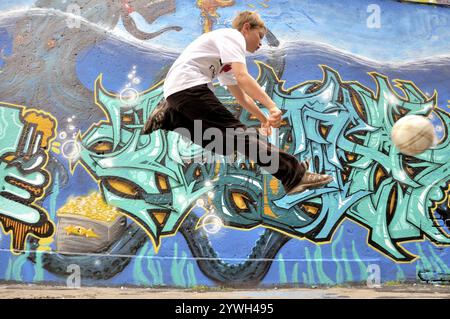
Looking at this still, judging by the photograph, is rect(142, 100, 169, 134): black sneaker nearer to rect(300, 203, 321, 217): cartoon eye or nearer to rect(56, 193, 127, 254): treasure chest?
rect(56, 193, 127, 254): treasure chest

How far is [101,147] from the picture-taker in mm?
8617

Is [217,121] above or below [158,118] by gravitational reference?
below

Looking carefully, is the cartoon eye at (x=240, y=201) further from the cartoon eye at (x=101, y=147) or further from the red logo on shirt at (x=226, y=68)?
the red logo on shirt at (x=226, y=68)

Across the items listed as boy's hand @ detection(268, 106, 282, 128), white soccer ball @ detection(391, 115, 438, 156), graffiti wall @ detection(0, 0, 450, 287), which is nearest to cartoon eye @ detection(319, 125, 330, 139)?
graffiti wall @ detection(0, 0, 450, 287)

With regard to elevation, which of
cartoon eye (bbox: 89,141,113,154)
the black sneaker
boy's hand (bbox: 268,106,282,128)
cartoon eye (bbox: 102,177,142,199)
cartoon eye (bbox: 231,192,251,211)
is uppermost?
cartoon eye (bbox: 89,141,113,154)

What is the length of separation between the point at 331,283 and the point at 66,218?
4344mm

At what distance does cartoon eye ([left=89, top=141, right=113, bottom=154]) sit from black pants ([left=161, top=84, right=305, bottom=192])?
3827 millimetres

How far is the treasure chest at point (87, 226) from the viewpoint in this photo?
8.38 m

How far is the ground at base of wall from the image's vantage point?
744 cm

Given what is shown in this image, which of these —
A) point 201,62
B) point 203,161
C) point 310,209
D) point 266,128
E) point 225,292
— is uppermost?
point 203,161

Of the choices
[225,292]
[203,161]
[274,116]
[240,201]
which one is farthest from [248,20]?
[225,292]

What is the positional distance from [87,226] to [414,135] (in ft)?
17.3

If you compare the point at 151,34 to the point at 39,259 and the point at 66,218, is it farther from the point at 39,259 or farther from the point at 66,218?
the point at 39,259

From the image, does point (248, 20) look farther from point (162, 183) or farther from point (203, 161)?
point (162, 183)
